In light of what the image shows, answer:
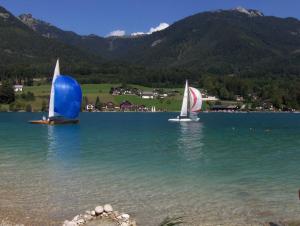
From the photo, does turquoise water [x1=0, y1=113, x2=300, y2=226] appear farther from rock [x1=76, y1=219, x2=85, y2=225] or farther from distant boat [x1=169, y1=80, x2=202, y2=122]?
distant boat [x1=169, y1=80, x2=202, y2=122]

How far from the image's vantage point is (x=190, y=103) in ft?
338

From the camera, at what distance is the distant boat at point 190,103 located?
10081 cm

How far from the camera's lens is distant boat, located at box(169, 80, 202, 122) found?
101 m

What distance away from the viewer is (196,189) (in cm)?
2414

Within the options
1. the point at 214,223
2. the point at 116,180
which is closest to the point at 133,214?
the point at 214,223

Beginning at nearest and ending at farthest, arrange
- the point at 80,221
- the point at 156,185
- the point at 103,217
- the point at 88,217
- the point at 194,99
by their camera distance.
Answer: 1. the point at 80,221
2. the point at 88,217
3. the point at 103,217
4. the point at 156,185
5. the point at 194,99

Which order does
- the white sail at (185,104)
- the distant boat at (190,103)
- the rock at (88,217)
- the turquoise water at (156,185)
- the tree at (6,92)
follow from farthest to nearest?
1. the tree at (6,92)
2. the distant boat at (190,103)
3. the white sail at (185,104)
4. the turquoise water at (156,185)
5. the rock at (88,217)

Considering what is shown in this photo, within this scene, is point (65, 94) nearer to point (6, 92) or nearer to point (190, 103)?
point (190, 103)

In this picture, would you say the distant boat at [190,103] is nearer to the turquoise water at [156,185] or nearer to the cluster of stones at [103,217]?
the turquoise water at [156,185]

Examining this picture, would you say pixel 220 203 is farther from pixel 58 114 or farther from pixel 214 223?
pixel 58 114

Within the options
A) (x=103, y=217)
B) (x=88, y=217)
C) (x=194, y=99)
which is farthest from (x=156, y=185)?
(x=194, y=99)

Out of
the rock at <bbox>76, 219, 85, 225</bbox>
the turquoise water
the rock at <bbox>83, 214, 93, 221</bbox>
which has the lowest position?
the turquoise water

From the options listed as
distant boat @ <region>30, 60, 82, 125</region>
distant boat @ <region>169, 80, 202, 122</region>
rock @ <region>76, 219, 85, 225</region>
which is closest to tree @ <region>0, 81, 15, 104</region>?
distant boat @ <region>169, 80, 202, 122</region>

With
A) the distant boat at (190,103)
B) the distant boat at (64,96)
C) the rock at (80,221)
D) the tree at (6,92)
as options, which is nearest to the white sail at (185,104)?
the distant boat at (190,103)
